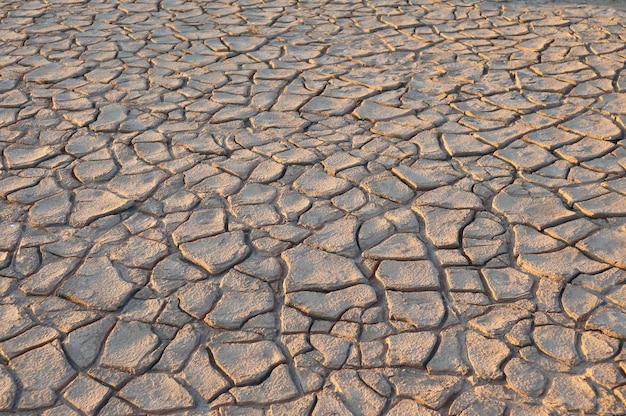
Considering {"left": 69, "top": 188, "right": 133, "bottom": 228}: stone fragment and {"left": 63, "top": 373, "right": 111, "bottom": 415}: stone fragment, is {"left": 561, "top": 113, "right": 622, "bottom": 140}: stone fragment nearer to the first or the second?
{"left": 69, "top": 188, "right": 133, "bottom": 228}: stone fragment

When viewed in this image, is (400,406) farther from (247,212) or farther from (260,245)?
(247,212)

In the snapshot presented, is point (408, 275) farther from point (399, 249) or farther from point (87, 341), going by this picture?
point (87, 341)

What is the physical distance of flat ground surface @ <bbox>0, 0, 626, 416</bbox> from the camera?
271cm

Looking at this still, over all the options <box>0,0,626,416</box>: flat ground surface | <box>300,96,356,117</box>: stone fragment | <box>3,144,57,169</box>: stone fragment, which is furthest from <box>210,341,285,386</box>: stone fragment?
<box>300,96,356,117</box>: stone fragment

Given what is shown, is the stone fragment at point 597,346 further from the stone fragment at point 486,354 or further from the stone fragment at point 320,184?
the stone fragment at point 320,184

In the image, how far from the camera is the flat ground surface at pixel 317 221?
2707mm

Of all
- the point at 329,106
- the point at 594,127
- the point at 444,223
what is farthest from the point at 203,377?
the point at 594,127

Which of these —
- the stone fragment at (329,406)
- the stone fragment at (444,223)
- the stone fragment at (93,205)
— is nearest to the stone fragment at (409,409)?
the stone fragment at (329,406)

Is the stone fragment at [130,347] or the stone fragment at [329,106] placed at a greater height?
the stone fragment at [130,347]

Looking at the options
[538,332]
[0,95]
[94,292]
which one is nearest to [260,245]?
[94,292]

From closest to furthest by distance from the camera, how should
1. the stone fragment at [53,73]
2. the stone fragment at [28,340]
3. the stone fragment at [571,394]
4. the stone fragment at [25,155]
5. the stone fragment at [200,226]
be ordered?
1. the stone fragment at [571,394]
2. the stone fragment at [28,340]
3. the stone fragment at [200,226]
4. the stone fragment at [25,155]
5. the stone fragment at [53,73]

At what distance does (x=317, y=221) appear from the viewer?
3.59 meters

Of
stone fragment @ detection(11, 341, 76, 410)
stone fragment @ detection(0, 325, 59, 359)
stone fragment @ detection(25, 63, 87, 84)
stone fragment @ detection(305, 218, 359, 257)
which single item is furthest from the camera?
stone fragment @ detection(25, 63, 87, 84)

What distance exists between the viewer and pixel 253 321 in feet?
9.74
